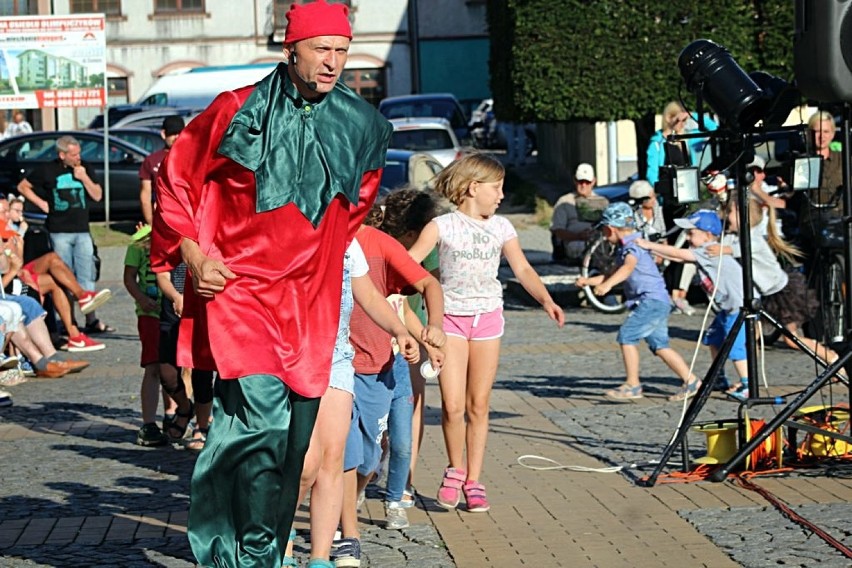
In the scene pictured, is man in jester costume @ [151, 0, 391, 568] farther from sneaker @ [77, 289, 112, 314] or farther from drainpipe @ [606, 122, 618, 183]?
drainpipe @ [606, 122, 618, 183]

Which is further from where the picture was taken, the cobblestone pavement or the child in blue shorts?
the child in blue shorts

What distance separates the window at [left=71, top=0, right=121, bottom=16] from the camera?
49656 mm

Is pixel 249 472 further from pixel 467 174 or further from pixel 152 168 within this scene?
pixel 152 168

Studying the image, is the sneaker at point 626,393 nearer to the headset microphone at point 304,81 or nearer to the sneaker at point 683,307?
the sneaker at point 683,307

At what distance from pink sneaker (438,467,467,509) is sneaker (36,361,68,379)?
20.1 feet

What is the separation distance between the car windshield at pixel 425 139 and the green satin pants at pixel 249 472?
812 inches

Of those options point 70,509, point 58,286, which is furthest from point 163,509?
point 58,286

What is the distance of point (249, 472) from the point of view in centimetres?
523

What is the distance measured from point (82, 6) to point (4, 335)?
40.2m

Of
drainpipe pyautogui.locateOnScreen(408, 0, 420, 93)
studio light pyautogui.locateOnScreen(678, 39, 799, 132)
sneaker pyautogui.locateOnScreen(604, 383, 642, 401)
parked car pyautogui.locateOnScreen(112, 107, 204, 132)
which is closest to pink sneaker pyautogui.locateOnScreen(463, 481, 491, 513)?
studio light pyautogui.locateOnScreen(678, 39, 799, 132)

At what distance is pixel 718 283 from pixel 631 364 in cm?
91

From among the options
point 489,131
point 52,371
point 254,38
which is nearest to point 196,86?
point 489,131

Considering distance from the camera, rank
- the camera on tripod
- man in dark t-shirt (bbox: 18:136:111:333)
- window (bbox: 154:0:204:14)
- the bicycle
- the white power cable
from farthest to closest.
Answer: window (bbox: 154:0:204:14), the bicycle, man in dark t-shirt (bbox: 18:136:111:333), the white power cable, the camera on tripod

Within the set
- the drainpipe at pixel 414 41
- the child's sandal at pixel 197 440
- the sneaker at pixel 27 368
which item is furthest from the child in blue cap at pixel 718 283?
the drainpipe at pixel 414 41
